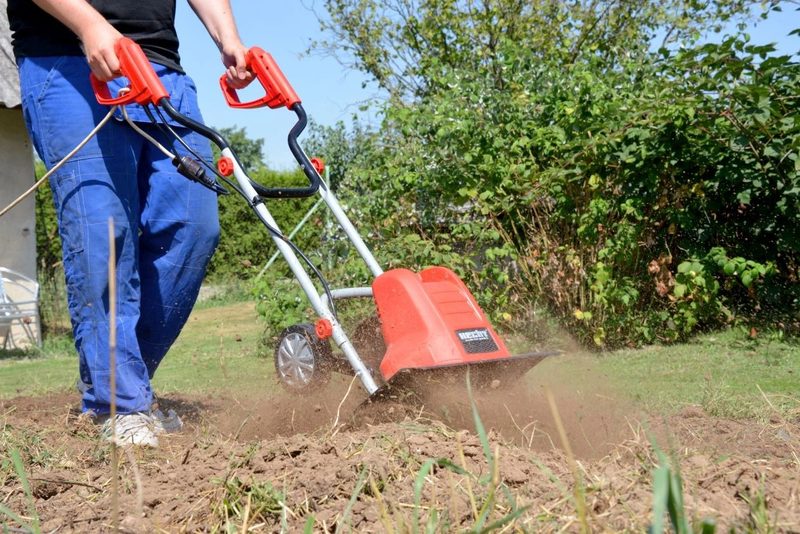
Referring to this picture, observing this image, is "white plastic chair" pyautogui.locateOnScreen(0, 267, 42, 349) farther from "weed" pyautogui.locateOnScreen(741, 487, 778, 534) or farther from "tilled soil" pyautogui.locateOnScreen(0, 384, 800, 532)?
"weed" pyautogui.locateOnScreen(741, 487, 778, 534)

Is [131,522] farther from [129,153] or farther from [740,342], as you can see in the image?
[740,342]

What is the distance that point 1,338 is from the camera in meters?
9.27

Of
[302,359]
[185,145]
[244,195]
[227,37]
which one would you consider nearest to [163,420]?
[302,359]

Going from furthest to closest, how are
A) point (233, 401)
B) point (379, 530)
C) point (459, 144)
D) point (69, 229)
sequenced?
point (459, 144) → point (233, 401) → point (69, 229) → point (379, 530)

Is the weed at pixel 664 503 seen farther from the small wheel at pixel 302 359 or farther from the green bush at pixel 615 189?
the green bush at pixel 615 189

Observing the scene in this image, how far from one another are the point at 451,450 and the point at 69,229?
5.32 ft

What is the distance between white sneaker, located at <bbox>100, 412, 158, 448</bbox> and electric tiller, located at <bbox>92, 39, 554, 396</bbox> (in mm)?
627

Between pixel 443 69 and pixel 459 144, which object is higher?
pixel 443 69

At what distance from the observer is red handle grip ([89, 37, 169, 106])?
290 centimetres

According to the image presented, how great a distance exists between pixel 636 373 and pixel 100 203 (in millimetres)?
2863

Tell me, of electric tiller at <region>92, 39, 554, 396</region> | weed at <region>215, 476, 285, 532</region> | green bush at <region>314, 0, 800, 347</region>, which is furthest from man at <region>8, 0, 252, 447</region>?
green bush at <region>314, 0, 800, 347</region>

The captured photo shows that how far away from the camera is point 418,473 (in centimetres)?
169

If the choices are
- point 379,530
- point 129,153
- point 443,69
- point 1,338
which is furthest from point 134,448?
point 1,338

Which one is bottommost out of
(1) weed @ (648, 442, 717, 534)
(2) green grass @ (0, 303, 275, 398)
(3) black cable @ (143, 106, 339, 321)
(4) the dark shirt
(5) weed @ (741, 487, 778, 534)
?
(2) green grass @ (0, 303, 275, 398)
